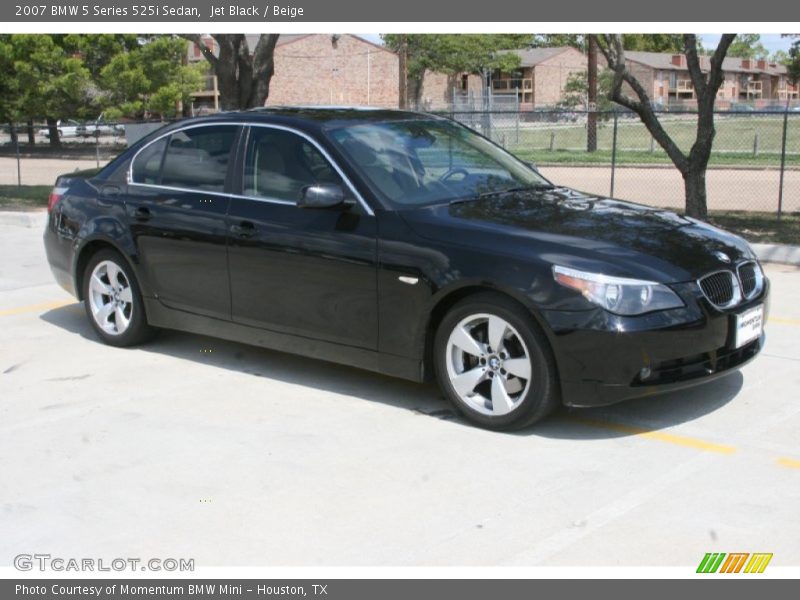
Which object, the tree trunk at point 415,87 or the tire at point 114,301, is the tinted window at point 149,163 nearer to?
the tire at point 114,301

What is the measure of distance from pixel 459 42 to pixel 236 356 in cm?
7159

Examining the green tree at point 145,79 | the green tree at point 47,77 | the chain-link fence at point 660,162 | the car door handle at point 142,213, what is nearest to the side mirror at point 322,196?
the car door handle at point 142,213

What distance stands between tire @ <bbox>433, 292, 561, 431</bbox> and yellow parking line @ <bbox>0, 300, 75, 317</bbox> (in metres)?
4.64

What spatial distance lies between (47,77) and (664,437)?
35.9 m

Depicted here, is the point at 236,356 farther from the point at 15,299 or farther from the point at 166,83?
the point at 166,83

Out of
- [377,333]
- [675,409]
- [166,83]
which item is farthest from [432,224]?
[166,83]

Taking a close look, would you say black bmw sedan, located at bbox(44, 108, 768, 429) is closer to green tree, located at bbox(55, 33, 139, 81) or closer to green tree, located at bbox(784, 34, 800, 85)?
green tree, located at bbox(784, 34, 800, 85)

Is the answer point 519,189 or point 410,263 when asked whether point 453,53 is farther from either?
point 410,263

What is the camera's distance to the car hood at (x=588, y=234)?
5.26 m

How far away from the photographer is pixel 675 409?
5.85 m

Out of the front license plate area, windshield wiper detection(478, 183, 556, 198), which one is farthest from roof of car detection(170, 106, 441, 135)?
the front license plate area

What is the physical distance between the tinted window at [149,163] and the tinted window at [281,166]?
35.9 inches

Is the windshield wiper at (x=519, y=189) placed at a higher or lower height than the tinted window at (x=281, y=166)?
lower

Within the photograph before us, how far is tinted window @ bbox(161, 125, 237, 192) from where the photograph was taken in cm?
673
